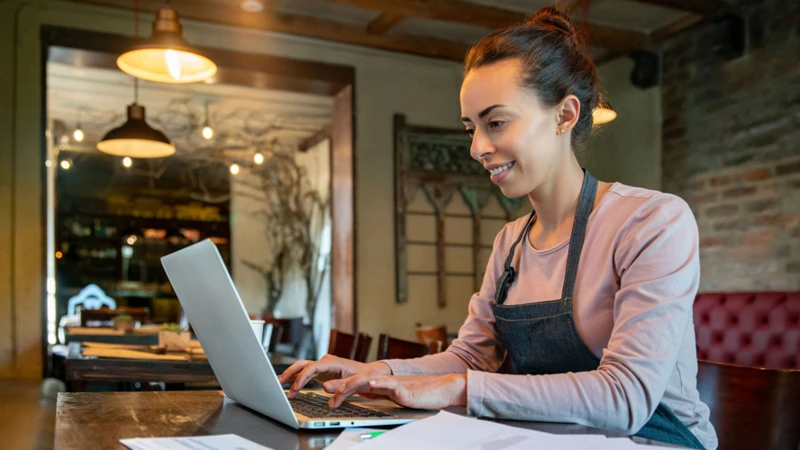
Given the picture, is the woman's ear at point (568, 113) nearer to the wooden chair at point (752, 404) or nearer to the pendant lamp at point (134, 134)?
the wooden chair at point (752, 404)

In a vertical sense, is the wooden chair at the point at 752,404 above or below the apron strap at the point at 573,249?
below

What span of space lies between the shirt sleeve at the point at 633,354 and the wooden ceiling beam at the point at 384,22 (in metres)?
4.44

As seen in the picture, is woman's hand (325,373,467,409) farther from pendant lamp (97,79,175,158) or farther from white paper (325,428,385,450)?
pendant lamp (97,79,175,158)

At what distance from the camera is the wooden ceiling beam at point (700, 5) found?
203 inches

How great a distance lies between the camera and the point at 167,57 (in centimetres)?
373

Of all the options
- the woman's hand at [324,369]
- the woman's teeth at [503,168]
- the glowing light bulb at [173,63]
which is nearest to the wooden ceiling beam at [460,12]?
the glowing light bulb at [173,63]

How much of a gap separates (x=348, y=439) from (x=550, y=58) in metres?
0.89

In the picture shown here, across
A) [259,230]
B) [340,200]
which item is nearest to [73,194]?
[259,230]

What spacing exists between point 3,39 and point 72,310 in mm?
6982

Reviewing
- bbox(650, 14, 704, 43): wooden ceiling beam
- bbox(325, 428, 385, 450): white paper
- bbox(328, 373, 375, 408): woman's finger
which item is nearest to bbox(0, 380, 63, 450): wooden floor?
bbox(328, 373, 375, 408): woman's finger

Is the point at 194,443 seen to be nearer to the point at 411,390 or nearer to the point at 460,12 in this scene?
the point at 411,390

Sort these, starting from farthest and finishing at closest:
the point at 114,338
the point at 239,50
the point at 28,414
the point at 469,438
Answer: the point at 239,50 < the point at 114,338 < the point at 28,414 < the point at 469,438

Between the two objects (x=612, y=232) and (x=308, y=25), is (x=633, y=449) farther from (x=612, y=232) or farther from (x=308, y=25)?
(x=308, y=25)

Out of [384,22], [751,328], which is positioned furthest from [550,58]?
[384,22]
